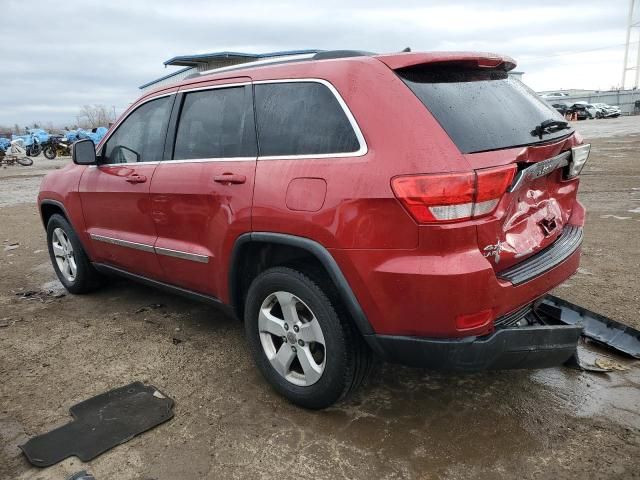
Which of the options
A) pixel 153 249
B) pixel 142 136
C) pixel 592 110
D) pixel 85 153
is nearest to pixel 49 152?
pixel 85 153

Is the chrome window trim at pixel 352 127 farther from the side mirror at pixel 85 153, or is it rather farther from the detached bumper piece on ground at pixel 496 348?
the side mirror at pixel 85 153

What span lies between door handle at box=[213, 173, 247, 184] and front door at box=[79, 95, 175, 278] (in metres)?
0.82

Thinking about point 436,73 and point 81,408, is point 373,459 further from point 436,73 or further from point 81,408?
point 436,73

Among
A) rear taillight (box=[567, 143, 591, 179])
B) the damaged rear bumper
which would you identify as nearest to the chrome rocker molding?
the damaged rear bumper

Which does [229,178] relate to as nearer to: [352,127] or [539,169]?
[352,127]

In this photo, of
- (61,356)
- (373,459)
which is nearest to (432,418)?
(373,459)

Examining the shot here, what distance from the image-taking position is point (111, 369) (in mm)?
3363

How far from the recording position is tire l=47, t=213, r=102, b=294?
4.61 m

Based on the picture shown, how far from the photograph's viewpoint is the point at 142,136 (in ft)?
12.5

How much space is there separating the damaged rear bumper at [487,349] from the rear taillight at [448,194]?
557 millimetres

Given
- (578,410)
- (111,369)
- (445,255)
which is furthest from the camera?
(111,369)

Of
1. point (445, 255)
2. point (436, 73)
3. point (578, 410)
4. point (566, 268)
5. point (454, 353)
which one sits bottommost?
point (578, 410)

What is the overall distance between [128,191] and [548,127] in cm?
283

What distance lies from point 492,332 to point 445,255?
17.4 inches
